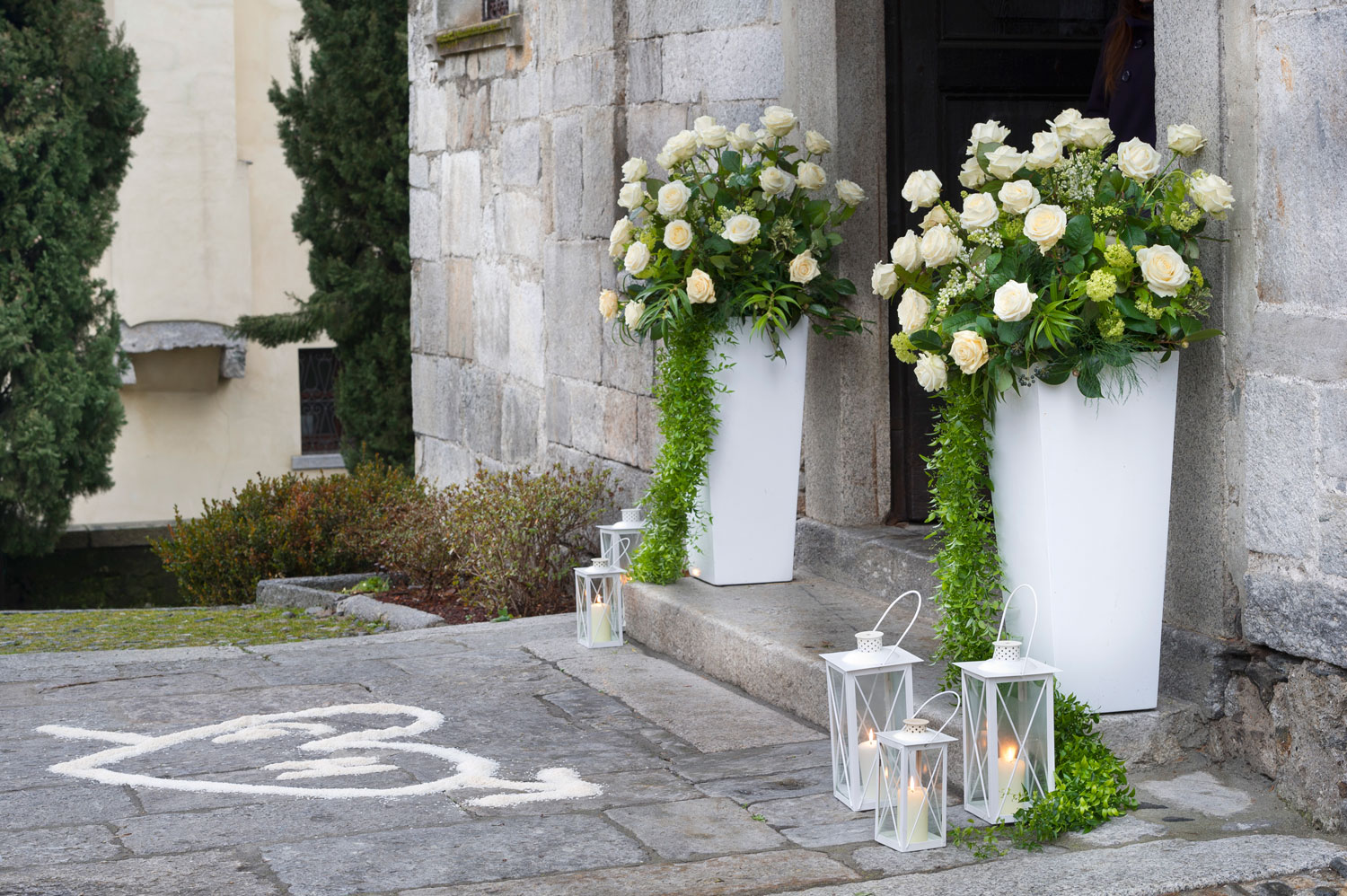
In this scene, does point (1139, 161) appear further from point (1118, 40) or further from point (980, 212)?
point (1118, 40)

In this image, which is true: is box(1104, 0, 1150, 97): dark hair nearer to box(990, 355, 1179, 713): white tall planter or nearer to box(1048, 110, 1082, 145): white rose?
box(1048, 110, 1082, 145): white rose

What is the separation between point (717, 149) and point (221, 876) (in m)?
2.93

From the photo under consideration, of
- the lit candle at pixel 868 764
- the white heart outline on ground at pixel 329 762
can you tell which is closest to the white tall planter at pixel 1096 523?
the lit candle at pixel 868 764

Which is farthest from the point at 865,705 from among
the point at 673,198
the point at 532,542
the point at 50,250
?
the point at 50,250

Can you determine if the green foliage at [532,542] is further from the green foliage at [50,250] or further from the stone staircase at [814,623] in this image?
the green foliage at [50,250]

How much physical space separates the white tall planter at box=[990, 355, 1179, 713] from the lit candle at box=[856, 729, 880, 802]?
44 cm

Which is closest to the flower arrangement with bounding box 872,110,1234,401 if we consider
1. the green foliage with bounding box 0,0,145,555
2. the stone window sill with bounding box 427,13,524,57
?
the stone window sill with bounding box 427,13,524,57

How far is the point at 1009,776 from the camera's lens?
3.25m

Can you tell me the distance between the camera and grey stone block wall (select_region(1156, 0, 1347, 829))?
10.5ft

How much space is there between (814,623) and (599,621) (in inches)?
33.5

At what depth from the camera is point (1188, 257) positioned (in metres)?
3.39

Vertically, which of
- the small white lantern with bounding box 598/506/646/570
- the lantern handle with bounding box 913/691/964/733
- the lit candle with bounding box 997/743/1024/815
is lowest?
the lit candle with bounding box 997/743/1024/815

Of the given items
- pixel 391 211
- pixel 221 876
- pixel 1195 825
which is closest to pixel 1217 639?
pixel 1195 825

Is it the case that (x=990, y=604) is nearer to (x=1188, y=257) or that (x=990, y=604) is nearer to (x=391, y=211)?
(x=1188, y=257)
